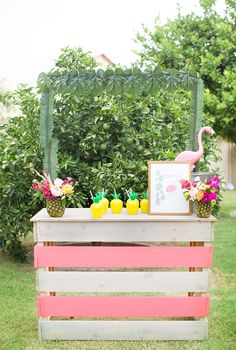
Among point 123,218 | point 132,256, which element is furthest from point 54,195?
point 132,256

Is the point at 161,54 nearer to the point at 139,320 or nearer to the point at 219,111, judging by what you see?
the point at 219,111

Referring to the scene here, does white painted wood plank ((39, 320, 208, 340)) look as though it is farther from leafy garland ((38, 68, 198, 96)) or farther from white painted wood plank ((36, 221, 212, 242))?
leafy garland ((38, 68, 198, 96))

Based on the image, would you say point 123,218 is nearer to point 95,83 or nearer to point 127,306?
point 127,306

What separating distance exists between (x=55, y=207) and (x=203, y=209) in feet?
3.48

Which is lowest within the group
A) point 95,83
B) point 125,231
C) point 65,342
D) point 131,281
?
point 65,342

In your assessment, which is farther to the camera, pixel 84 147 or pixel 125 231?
pixel 84 147

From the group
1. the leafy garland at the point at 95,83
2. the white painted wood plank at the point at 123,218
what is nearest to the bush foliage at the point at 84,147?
the leafy garland at the point at 95,83

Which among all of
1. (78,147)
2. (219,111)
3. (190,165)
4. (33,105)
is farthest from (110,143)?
(219,111)

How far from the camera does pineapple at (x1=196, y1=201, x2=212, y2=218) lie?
3553 mm

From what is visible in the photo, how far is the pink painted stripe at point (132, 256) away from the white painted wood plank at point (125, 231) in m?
0.07

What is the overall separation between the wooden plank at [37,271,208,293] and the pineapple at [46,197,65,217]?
17.3 inches

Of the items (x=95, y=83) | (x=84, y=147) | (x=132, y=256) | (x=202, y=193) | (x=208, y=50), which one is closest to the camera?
(x=202, y=193)

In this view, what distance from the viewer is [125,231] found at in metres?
3.56

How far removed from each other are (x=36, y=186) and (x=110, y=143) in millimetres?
2220
